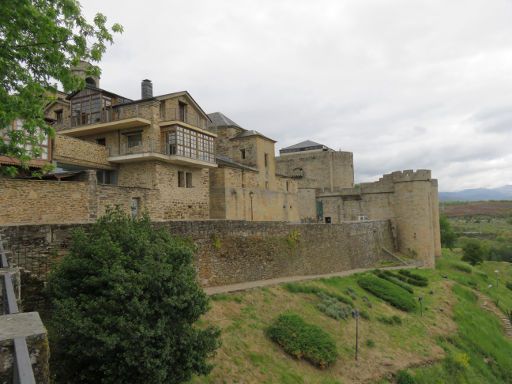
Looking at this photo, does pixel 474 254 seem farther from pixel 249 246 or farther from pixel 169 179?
pixel 169 179

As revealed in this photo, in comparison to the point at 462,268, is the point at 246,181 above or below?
above

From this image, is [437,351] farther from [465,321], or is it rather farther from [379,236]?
[379,236]

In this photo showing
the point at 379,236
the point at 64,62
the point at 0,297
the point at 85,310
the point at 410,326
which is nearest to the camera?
the point at 0,297

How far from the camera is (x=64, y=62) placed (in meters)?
8.72

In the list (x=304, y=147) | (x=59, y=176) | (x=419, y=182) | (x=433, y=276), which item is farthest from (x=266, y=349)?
(x=304, y=147)

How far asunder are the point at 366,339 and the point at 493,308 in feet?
64.7

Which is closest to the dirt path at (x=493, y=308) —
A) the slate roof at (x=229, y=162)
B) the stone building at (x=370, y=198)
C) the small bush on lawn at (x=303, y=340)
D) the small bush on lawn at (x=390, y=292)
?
the stone building at (x=370, y=198)

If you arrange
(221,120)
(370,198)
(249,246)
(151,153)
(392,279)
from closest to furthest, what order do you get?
(249,246) < (151,153) < (392,279) < (221,120) < (370,198)

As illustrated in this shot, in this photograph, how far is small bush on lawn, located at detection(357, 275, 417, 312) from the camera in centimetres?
2106

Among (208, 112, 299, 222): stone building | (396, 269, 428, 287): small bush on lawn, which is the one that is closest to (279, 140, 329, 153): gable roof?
(208, 112, 299, 222): stone building

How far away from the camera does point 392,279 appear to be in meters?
25.5

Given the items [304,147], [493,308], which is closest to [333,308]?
[493,308]

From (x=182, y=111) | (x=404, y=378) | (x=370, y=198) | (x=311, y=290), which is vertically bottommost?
(x=404, y=378)

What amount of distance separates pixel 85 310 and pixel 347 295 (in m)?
15.8
